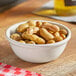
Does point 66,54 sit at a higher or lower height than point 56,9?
lower

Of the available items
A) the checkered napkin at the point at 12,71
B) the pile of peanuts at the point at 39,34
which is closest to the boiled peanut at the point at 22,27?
the pile of peanuts at the point at 39,34

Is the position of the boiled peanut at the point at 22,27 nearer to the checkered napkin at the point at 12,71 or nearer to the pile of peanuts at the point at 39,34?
the pile of peanuts at the point at 39,34

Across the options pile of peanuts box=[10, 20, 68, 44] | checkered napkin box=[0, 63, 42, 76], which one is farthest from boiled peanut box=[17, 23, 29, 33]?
checkered napkin box=[0, 63, 42, 76]

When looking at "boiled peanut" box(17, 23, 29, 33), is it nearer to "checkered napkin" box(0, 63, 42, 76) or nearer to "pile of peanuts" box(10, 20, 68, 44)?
"pile of peanuts" box(10, 20, 68, 44)

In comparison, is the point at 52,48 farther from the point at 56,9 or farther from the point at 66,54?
the point at 56,9

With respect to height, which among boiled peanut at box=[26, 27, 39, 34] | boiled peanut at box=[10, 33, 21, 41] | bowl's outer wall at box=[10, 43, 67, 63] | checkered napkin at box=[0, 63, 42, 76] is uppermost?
boiled peanut at box=[26, 27, 39, 34]

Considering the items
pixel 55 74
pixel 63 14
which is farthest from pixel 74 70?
pixel 63 14

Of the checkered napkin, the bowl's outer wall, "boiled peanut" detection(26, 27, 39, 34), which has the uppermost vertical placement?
"boiled peanut" detection(26, 27, 39, 34)

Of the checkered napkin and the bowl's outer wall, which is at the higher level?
the bowl's outer wall
